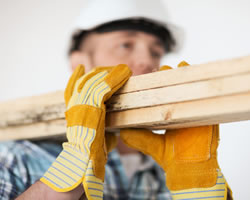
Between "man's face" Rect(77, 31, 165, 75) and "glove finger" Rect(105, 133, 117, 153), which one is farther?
"man's face" Rect(77, 31, 165, 75)

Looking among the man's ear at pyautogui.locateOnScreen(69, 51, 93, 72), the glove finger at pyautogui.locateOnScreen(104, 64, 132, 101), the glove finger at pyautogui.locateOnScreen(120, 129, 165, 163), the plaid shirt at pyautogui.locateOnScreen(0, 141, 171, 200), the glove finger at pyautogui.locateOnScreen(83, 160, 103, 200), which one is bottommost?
the plaid shirt at pyautogui.locateOnScreen(0, 141, 171, 200)

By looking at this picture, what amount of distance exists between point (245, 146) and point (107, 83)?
1.13 m

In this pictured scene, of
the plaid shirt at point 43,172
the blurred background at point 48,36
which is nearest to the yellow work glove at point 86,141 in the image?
the plaid shirt at point 43,172

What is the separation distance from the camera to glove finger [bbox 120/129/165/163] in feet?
2.60

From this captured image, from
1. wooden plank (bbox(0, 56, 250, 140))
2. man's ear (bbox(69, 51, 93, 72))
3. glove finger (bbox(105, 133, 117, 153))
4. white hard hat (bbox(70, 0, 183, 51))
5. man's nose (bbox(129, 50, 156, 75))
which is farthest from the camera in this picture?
man's ear (bbox(69, 51, 93, 72))

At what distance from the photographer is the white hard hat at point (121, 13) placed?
153 cm

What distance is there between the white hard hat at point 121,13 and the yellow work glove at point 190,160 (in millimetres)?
859

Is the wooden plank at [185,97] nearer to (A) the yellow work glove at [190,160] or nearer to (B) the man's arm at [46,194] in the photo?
(A) the yellow work glove at [190,160]

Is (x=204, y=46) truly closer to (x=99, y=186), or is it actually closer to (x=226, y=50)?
(x=226, y=50)

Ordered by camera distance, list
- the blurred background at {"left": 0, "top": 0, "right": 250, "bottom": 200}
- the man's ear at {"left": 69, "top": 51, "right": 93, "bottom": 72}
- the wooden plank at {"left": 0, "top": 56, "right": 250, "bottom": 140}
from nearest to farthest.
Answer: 1. the wooden plank at {"left": 0, "top": 56, "right": 250, "bottom": 140}
2. the man's ear at {"left": 69, "top": 51, "right": 93, "bottom": 72}
3. the blurred background at {"left": 0, "top": 0, "right": 250, "bottom": 200}

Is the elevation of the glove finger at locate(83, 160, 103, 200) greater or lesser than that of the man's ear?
lesser

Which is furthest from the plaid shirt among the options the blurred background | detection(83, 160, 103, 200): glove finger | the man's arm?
the blurred background

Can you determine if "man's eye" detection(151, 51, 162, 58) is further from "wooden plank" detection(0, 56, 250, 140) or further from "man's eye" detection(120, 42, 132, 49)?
"wooden plank" detection(0, 56, 250, 140)

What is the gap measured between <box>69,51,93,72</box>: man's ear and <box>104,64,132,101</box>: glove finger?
2.99 ft
